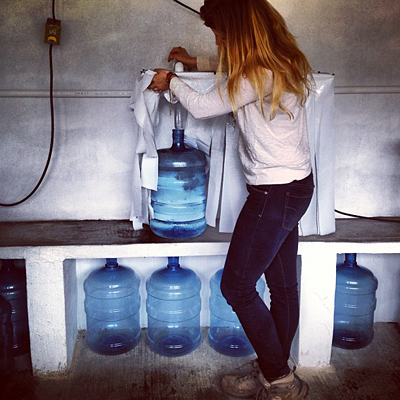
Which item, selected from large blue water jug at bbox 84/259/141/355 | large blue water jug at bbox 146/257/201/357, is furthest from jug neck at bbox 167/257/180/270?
large blue water jug at bbox 84/259/141/355

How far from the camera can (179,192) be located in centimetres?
A: 221

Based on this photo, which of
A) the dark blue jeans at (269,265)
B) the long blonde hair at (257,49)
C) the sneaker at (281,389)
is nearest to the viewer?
the long blonde hair at (257,49)

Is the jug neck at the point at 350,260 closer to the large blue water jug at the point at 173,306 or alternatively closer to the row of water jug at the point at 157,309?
the row of water jug at the point at 157,309

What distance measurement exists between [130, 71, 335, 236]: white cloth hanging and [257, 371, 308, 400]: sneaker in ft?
2.12

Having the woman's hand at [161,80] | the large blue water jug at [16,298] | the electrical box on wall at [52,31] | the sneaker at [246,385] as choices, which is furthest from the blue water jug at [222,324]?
the electrical box on wall at [52,31]

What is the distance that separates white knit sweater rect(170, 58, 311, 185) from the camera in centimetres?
156

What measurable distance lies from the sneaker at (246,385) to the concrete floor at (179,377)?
57 mm

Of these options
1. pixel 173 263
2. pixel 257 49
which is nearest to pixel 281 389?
pixel 173 263

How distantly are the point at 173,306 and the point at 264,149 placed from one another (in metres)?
1.16

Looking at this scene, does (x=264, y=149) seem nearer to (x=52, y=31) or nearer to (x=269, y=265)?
(x=269, y=265)

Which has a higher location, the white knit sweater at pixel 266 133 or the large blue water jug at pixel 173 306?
the white knit sweater at pixel 266 133

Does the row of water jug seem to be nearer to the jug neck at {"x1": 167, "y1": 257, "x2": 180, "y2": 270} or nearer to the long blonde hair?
the jug neck at {"x1": 167, "y1": 257, "x2": 180, "y2": 270}

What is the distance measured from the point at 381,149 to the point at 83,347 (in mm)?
1800

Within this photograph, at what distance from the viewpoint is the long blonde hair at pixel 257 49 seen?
1.49 m
